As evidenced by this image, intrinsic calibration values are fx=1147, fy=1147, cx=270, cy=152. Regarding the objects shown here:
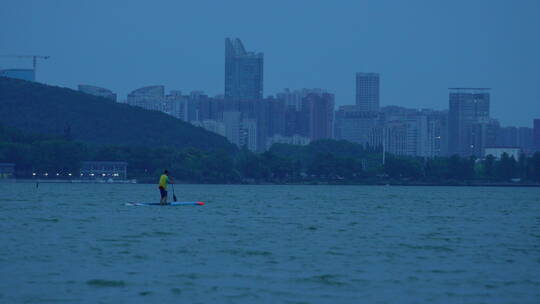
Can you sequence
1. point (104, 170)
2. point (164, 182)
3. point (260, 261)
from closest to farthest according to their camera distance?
point (260, 261) → point (164, 182) → point (104, 170)

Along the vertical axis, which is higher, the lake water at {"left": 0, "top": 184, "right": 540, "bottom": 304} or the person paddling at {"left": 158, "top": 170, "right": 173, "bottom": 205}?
the person paddling at {"left": 158, "top": 170, "right": 173, "bottom": 205}

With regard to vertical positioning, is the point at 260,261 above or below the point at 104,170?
below

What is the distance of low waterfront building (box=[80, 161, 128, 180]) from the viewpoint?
7200 inches

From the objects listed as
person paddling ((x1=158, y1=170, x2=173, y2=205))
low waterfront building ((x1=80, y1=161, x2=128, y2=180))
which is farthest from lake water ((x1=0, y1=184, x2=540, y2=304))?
low waterfront building ((x1=80, y1=161, x2=128, y2=180))

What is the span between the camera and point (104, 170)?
604 ft

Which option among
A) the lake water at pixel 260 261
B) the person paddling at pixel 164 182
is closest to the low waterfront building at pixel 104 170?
the person paddling at pixel 164 182

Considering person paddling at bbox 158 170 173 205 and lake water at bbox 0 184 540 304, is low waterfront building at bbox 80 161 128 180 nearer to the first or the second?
person paddling at bbox 158 170 173 205

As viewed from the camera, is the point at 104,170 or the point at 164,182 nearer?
the point at 164,182

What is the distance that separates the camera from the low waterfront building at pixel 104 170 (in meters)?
183

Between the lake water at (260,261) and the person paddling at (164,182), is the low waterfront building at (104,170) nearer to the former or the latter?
the person paddling at (164,182)

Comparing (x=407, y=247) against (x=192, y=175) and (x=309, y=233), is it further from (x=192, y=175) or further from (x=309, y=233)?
(x=192, y=175)

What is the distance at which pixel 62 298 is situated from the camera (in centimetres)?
2188

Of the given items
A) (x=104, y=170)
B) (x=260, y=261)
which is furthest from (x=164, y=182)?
(x=104, y=170)

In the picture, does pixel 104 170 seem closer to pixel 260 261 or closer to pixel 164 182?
pixel 164 182
